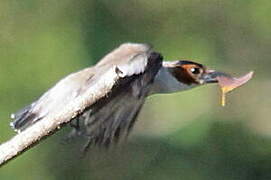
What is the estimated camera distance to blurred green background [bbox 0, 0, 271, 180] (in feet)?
7.29

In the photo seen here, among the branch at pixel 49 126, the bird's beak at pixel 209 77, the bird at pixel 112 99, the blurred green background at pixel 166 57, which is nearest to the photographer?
the branch at pixel 49 126

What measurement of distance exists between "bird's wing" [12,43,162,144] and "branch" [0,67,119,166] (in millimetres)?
74

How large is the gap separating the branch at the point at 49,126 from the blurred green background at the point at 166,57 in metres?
1.11

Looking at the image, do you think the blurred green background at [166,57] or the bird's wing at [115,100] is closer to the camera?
the bird's wing at [115,100]

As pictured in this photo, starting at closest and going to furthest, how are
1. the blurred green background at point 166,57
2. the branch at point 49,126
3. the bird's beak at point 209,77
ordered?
1. the branch at point 49,126
2. the bird's beak at point 209,77
3. the blurred green background at point 166,57

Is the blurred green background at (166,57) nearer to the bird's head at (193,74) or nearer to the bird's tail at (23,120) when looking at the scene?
the bird's head at (193,74)

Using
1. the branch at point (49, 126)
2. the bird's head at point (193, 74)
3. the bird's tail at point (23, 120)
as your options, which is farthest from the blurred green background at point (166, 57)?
the branch at point (49, 126)

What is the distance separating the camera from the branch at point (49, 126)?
1.00m

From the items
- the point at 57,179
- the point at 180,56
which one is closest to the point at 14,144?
the point at 57,179

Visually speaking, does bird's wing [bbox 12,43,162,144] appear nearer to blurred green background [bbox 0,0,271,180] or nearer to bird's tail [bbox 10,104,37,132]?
bird's tail [bbox 10,104,37,132]

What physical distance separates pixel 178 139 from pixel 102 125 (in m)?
1.28

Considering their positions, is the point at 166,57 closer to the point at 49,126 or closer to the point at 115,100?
the point at 115,100

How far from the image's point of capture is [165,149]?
243 centimetres

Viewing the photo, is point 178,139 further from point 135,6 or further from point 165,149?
point 135,6
